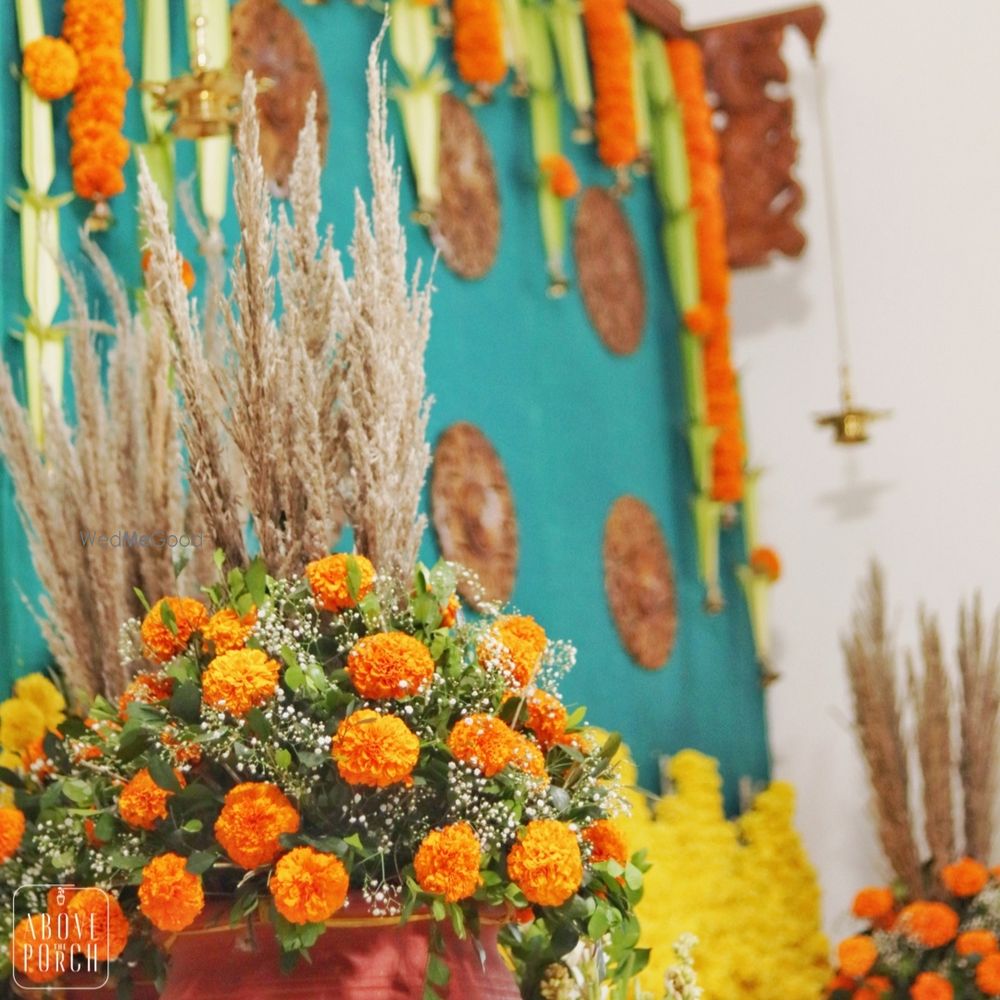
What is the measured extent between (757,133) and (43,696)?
3.02 m

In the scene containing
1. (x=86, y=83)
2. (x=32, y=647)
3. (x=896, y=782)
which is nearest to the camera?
(x=32, y=647)

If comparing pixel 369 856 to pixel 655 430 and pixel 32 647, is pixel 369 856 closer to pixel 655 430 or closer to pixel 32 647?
pixel 32 647

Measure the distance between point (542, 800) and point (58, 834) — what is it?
2.03ft

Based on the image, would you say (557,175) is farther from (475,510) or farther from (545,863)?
(545,863)

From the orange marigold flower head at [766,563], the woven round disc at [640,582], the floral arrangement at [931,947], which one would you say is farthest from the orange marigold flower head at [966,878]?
the orange marigold flower head at [766,563]

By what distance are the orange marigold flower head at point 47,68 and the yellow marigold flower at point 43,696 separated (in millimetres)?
887

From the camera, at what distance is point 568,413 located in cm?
402

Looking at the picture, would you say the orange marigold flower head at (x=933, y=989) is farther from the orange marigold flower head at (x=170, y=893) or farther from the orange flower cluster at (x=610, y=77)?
the orange marigold flower head at (x=170, y=893)

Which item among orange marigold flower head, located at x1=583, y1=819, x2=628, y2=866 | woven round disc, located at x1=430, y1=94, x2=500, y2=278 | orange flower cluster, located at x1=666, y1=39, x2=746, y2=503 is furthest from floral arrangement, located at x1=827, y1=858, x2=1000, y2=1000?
orange marigold flower head, located at x1=583, y1=819, x2=628, y2=866

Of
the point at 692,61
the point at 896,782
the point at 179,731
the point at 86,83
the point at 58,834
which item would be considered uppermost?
the point at 692,61

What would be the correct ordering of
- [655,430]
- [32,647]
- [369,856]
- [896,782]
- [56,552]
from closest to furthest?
[369,856]
[56,552]
[32,647]
[896,782]
[655,430]

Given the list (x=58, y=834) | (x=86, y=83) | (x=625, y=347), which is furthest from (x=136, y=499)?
(x=625, y=347)

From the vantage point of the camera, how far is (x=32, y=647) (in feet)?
8.08

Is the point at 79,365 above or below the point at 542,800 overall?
above
